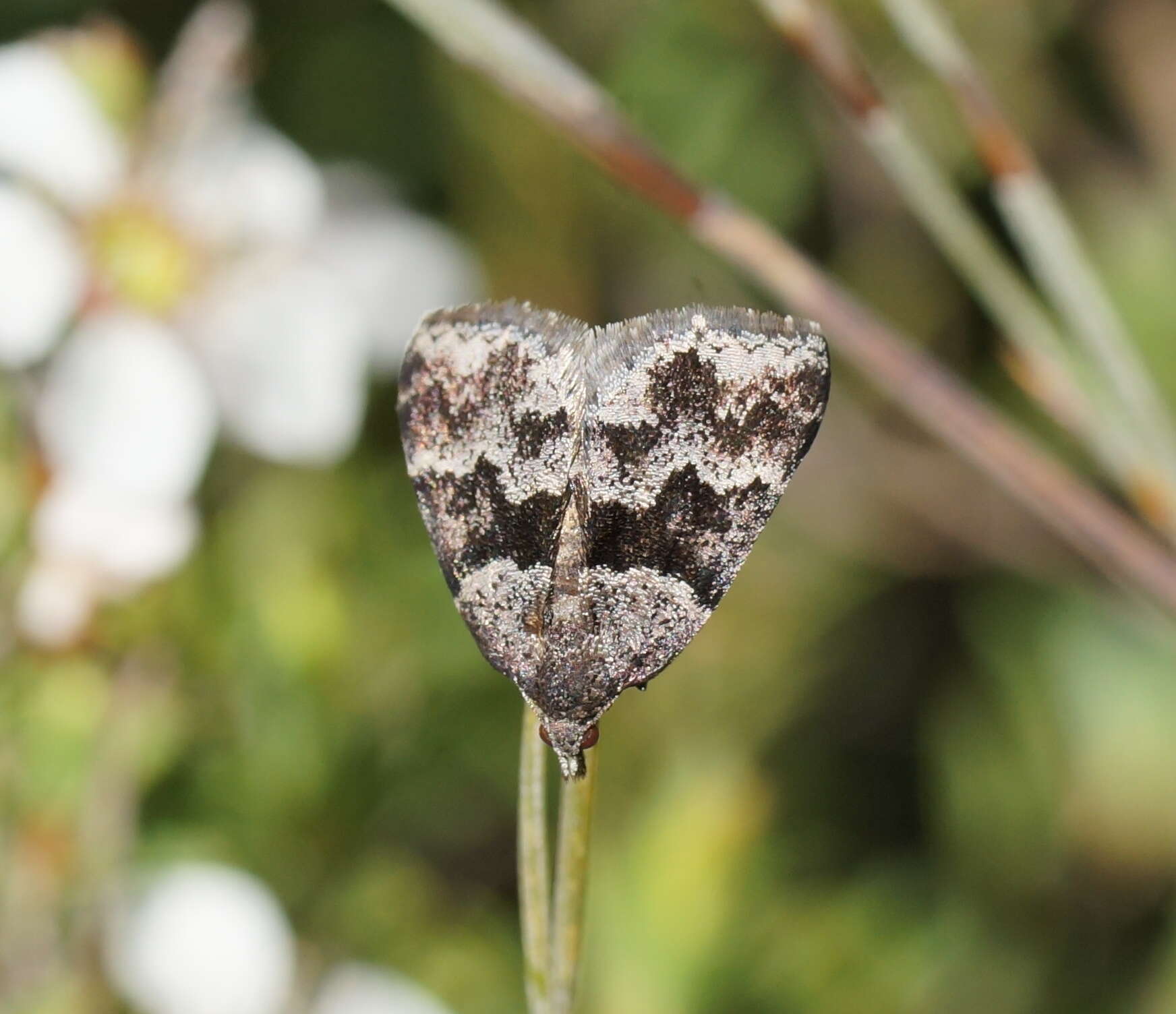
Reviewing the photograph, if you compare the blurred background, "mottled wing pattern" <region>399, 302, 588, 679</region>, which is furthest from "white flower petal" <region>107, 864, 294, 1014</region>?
"mottled wing pattern" <region>399, 302, 588, 679</region>

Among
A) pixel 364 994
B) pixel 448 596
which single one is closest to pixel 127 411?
pixel 448 596

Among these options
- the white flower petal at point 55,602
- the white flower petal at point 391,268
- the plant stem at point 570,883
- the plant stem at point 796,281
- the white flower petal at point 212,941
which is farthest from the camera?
the white flower petal at point 391,268

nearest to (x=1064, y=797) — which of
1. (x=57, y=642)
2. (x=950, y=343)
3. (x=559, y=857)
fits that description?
(x=950, y=343)

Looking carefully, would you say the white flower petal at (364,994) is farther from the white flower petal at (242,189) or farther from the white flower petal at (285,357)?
the white flower petal at (242,189)

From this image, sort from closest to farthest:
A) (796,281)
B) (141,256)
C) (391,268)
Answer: (796,281), (141,256), (391,268)

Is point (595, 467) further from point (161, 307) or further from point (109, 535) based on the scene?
point (161, 307)

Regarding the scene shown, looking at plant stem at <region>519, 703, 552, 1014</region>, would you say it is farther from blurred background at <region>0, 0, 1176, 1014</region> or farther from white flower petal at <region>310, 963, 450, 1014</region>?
white flower petal at <region>310, 963, 450, 1014</region>

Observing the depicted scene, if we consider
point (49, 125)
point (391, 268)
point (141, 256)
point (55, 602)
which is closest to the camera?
point (55, 602)

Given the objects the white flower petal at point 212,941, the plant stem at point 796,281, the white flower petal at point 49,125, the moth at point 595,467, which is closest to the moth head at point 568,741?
the moth at point 595,467
